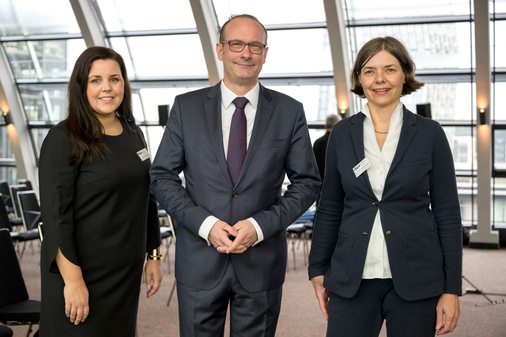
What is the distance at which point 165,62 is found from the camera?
12.2 metres

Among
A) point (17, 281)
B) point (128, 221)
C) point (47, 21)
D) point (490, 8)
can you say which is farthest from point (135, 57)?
point (128, 221)

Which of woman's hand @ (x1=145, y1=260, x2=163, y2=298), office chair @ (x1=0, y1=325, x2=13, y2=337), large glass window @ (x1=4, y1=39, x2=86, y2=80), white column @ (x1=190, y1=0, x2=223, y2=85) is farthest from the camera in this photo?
large glass window @ (x1=4, y1=39, x2=86, y2=80)

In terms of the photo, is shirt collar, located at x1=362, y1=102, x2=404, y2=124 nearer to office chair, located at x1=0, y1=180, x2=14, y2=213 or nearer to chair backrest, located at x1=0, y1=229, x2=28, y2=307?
chair backrest, located at x1=0, y1=229, x2=28, y2=307

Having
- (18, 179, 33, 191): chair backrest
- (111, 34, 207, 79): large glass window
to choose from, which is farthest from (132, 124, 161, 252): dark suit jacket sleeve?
(18, 179, 33, 191): chair backrest

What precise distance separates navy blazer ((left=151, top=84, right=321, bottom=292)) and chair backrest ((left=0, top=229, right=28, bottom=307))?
1.40 metres

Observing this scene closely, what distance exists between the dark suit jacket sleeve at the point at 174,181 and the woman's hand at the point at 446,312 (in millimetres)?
927

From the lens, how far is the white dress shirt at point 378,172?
7.10ft

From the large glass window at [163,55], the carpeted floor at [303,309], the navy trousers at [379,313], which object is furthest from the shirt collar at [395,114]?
the large glass window at [163,55]

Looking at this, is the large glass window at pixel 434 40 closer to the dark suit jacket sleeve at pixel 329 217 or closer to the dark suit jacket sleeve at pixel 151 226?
the dark suit jacket sleeve at pixel 151 226

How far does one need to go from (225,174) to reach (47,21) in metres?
11.8

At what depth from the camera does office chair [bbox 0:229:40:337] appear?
A: 3.17 metres

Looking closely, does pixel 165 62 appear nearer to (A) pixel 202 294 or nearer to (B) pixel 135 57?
(B) pixel 135 57

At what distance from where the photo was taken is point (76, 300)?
7.87ft

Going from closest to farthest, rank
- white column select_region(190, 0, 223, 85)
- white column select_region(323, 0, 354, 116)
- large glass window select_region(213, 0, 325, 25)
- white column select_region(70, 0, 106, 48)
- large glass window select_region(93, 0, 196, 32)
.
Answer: white column select_region(323, 0, 354, 116) < white column select_region(190, 0, 223, 85) < large glass window select_region(213, 0, 325, 25) < white column select_region(70, 0, 106, 48) < large glass window select_region(93, 0, 196, 32)
